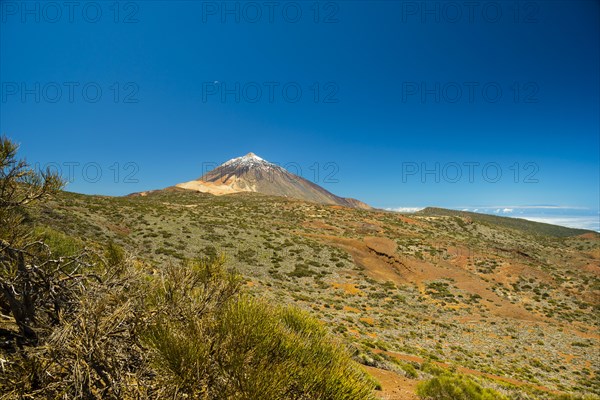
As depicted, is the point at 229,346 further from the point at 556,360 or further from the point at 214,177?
the point at 214,177

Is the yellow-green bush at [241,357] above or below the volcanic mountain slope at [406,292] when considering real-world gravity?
above

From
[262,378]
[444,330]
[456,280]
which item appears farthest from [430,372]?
[456,280]

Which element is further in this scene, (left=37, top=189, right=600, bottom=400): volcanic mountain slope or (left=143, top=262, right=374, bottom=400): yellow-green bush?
(left=37, top=189, right=600, bottom=400): volcanic mountain slope

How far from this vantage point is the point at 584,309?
31.2 meters

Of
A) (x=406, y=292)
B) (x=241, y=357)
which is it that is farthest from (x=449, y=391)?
(x=406, y=292)

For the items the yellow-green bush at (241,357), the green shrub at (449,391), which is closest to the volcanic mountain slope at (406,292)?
the green shrub at (449,391)

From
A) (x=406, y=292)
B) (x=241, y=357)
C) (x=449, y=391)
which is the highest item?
(x=241, y=357)

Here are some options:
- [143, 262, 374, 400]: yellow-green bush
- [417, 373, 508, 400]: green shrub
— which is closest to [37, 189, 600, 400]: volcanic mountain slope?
[417, 373, 508, 400]: green shrub

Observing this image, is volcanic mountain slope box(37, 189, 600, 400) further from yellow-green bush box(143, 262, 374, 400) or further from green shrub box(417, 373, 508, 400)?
yellow-green bush box(143, 262, 374, 400)

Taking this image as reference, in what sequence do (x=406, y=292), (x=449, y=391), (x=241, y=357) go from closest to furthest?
(x=241, y=357) → (x=449, y=391) → (x=406, y=292)

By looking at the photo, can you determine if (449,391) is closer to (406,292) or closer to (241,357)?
(241,357)

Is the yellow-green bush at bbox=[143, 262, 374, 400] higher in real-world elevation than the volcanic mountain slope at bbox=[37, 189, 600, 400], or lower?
higher

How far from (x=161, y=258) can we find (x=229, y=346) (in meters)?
23.4

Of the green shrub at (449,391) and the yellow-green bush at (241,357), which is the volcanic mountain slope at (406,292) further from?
the yellow-green bush at (241,357)
